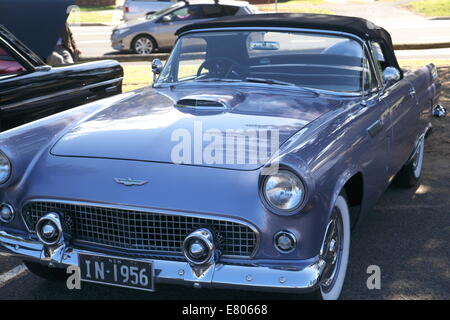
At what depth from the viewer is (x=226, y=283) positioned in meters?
2.91

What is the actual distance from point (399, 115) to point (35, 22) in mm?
3455

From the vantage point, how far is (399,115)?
4523 millimetres

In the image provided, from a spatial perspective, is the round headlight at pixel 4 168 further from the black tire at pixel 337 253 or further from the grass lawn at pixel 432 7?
the grass lawn at pixel 432 7

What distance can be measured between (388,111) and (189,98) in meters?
1.40

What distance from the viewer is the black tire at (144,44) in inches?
613

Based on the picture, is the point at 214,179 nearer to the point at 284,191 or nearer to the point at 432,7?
the point at 284,191

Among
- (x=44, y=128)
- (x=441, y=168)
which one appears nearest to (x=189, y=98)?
(x=44, y=128)

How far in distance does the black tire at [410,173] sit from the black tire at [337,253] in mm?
1942

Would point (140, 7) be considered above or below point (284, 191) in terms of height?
below

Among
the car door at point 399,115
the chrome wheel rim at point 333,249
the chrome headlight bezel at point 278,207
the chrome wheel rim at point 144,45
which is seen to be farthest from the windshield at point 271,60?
the chrome wheel rim at point 144,45

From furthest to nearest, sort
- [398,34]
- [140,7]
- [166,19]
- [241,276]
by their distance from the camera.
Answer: [140,7], [398,34], [166,19], [241,276]

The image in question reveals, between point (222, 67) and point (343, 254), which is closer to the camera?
point (343, 254)

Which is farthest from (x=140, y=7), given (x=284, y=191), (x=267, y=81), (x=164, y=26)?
(x=284, y=191)

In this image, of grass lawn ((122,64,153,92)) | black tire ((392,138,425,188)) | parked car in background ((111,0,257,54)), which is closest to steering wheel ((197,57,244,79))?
black tire ((392,138,425,188))
